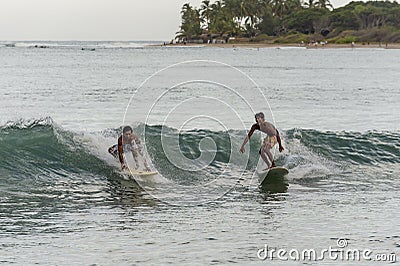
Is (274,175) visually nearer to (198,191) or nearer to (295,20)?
(198,191)

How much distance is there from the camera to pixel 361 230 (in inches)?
451

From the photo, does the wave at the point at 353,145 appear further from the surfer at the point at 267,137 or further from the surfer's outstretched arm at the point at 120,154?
the surfer's outstretched arm at the point at 120,154

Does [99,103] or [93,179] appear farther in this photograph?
[99,103]

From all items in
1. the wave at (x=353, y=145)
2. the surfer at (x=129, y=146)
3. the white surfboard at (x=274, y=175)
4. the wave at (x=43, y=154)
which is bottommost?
the wave at (x=353, y=145)

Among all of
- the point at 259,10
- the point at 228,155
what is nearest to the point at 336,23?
the point at 259,10

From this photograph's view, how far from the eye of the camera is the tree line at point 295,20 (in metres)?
176

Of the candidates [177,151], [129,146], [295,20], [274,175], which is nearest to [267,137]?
[274,175]

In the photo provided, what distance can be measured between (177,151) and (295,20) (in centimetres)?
16763

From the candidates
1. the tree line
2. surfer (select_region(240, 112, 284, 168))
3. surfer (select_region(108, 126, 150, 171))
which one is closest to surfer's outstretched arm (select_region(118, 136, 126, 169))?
surfer (select_region(108, 126, 150, 171))

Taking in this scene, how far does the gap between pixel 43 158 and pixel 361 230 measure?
33.1ft

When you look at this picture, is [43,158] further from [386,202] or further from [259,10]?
[259,10]

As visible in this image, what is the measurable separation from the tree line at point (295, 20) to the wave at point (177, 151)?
14633cm

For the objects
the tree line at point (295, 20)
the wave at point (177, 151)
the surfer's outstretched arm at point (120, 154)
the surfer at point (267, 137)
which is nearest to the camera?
the surfer's outstretched arm at point (120, 154)

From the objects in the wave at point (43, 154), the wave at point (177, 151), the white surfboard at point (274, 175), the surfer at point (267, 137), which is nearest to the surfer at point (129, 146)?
the wave at point (177, 151)
